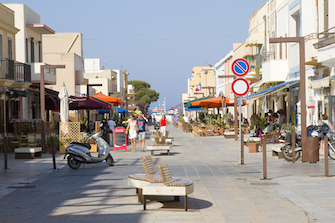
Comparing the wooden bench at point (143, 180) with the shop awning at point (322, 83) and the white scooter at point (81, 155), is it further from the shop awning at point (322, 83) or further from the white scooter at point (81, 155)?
the shop awning at point (322, 83)

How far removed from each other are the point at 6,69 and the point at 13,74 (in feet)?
2.59

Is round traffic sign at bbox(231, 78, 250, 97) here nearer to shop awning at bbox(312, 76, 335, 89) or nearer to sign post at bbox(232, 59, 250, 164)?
sign post at bbox(232, 59, 250, 164)

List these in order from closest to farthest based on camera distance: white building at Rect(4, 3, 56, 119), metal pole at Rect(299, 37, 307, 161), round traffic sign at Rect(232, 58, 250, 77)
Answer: metal pole at Rect(299, 37, 307, 161) → round traffic sign at Rect(232, 58, 250, 77) → white building at Rect(4, 3, 56, 119)

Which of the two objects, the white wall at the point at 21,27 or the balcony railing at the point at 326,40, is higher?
the white wall at the point at 21,27

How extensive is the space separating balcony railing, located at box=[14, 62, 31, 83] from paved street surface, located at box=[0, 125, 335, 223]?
14.6 metres

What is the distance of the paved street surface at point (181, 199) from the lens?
726 cm

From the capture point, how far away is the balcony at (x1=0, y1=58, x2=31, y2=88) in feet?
83.9

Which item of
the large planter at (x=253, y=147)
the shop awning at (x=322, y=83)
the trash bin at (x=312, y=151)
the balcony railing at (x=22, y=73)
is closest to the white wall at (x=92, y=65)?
the balcony railing at (x=22, y=73)

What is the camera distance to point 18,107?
30469mm

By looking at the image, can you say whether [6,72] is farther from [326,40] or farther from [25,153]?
[326,40]

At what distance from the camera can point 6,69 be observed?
25.8 metres

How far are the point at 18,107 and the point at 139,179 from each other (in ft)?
78.5

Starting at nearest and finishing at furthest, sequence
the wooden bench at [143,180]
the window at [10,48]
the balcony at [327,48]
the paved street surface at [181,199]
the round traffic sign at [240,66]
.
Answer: the paved street surface at [181,199]
the wooden bench at [143,180]
the round traffic sign at [240,66]
the balcony at [327,48]
the window at [10,48]

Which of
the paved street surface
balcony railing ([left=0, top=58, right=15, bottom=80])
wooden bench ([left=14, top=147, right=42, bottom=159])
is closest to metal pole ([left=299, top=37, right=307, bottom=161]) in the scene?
the paved street surface
